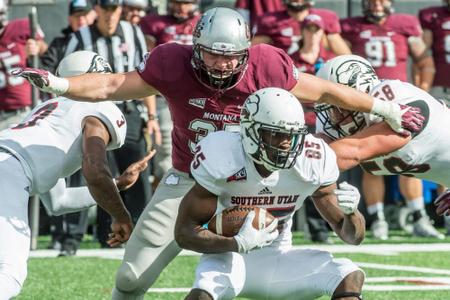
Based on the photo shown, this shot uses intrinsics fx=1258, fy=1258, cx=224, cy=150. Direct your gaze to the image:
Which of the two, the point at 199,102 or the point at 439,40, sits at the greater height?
the point at 199,102

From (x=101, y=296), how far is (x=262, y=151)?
2.14 m

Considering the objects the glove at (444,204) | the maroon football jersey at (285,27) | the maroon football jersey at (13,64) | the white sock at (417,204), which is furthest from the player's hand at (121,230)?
the white sock at (417,204)

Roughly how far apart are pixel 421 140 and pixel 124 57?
3.26 metres

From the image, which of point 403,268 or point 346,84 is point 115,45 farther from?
point 346,84

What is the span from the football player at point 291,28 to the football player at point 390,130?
11.6ft

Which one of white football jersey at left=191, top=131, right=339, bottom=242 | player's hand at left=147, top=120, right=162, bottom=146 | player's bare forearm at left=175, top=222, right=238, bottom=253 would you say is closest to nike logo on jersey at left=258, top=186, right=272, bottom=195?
white football jersey at left=191, top=131, right=339, bottom=242

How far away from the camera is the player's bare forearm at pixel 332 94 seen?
5.56 m

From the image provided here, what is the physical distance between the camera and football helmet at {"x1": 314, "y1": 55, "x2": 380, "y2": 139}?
590 cm

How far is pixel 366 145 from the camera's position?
18.2ft

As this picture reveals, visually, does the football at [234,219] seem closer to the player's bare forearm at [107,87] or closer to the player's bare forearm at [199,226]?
the player's bare forearm at [199,226]

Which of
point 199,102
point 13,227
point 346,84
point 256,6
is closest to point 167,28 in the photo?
point 256,6

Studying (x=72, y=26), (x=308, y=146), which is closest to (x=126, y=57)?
(x=72, y=26)

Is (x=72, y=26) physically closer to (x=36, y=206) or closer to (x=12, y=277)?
(x=36, y=206)

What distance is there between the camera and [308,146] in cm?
518
